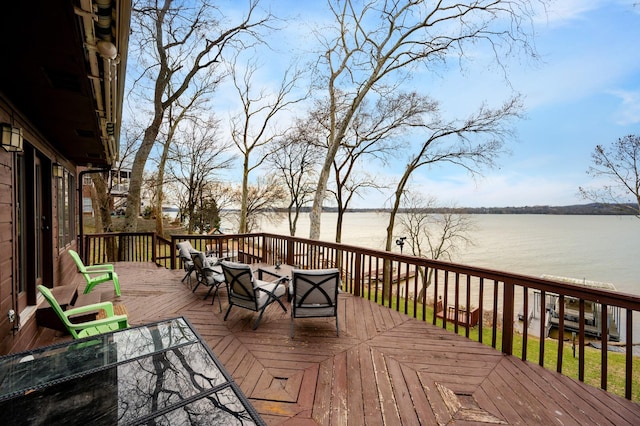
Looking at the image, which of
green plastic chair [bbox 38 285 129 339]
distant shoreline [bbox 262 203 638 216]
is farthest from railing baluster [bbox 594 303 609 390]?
distant shoreline [bbox 262 203 638 216]

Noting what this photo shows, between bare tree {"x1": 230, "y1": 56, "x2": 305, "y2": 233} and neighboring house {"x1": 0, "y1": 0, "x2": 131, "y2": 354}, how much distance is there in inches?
406

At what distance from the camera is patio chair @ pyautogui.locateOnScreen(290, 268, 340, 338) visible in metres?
3.54

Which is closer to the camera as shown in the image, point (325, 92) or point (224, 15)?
point (224, 15)

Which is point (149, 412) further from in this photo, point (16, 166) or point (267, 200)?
point (267, 200)

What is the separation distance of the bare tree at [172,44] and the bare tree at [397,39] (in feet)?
8.85

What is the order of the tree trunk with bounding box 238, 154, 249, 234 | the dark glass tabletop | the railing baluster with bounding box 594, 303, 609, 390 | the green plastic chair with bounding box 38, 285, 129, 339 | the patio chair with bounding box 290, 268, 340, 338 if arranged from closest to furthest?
1. the dark glass tabletop
2. the railing baluster with bounding box 594, 303, 609, 390
3. the green plastic chair with bounding box 38, 285, 129, 339
4. the patio chair with bounding box 290, 268, 340, 338
5. the tree trunk with bounding box 238, 154, 249, 234

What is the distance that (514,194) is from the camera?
2120cm

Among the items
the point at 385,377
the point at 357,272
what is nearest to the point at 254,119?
the point at 357,272

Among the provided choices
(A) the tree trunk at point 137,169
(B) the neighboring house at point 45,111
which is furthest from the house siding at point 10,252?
(A) the tree trunk at point 137,169

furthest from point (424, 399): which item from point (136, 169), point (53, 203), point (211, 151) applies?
point (211, 151)

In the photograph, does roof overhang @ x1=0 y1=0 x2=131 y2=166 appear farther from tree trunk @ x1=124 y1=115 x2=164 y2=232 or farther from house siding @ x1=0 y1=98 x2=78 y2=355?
tree trunk @ x1=124 y1=115 x2=164 y2=232

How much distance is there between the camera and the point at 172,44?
887 cm

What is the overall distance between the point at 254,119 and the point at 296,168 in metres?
3.73

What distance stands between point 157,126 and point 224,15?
4.04 metres
